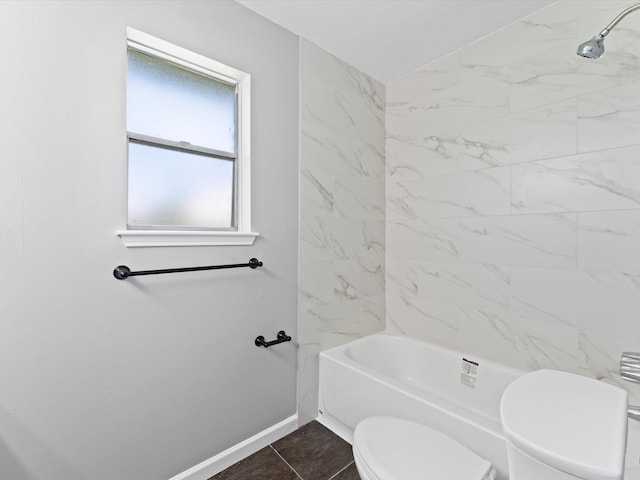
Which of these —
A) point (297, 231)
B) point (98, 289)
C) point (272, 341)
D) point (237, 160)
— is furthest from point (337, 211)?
point (98, 289)

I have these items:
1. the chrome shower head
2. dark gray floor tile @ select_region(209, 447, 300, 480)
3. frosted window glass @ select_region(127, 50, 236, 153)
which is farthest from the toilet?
frosted window glass @ select_region(127, 50, 236, 153)

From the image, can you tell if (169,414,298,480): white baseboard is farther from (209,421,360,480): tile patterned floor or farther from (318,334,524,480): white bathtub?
(318,334,524,480): white bathtub

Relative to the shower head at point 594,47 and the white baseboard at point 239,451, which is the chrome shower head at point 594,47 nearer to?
the shower head at point 594,47

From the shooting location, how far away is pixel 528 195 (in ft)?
5.59

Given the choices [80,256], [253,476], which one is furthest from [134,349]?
[253,476]

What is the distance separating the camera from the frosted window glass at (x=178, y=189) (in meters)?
1.38

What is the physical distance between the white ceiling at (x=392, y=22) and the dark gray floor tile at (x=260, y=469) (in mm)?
2441

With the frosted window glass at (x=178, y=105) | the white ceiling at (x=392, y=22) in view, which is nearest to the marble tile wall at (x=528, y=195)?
the white ceiling at (x=392, y=22)

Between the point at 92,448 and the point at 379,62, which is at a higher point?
the point at 379,62

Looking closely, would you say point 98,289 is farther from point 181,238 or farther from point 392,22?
point 392,22

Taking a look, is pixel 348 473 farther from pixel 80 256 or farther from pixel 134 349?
pixel 80 256

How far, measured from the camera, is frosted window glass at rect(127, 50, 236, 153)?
1372 mm

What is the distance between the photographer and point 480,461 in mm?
1142

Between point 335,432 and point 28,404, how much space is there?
4.90 feet
